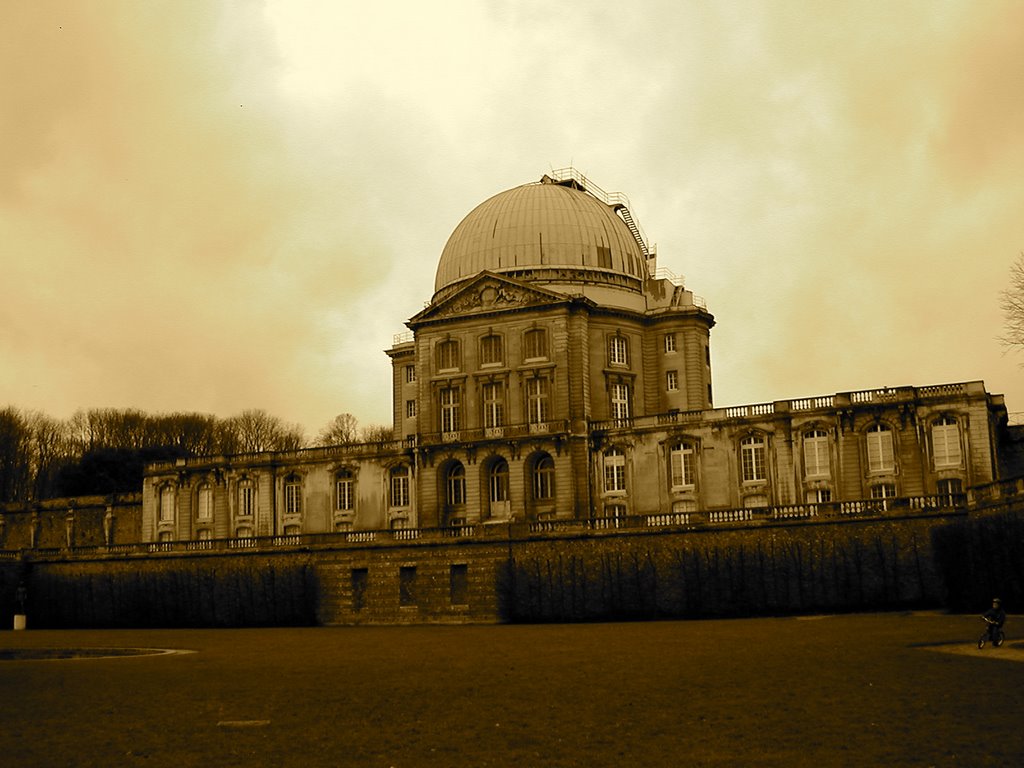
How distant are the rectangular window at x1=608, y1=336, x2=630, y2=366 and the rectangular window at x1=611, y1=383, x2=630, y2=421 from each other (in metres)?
1.58

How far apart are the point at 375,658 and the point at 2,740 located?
17.1 m

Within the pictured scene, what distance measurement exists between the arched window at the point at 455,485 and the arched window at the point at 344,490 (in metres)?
6.86

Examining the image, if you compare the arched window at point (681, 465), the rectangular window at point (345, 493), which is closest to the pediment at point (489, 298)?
the rectangular window at point (345, 493)

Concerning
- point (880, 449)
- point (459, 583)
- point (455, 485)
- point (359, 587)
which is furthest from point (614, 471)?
point (359, 587)

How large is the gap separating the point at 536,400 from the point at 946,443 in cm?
A: 2569

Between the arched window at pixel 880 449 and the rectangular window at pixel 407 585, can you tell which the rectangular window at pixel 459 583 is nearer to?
the rectangular window at pixel 407 585

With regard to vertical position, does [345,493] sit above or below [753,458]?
below

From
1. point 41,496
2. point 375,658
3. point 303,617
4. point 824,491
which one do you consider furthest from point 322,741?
point 41,496

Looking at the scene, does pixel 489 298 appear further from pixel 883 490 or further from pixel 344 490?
pixel 883 490

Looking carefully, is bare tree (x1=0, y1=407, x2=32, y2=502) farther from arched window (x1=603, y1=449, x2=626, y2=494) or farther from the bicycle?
the bicycle

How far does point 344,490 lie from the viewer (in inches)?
3282

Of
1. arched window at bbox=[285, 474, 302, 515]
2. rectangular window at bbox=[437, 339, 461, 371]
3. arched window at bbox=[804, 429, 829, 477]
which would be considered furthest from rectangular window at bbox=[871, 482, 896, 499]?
arched window at bbox=[285, 474, 302, 515]

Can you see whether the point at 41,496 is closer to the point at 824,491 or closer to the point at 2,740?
the point at 824,491

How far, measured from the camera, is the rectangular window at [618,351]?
82.7 metres
